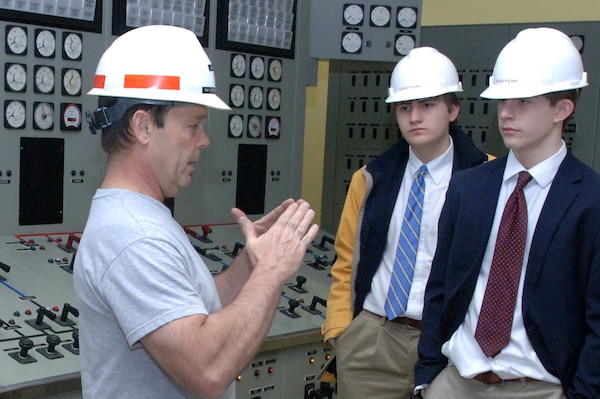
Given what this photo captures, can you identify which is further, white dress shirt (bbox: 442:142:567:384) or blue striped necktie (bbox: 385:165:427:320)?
blue striped necktie (bbox: 385:165:427:320)

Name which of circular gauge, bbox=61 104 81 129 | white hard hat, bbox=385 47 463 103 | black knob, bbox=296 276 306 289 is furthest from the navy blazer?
circular gauge, bbox=61 104 81 129

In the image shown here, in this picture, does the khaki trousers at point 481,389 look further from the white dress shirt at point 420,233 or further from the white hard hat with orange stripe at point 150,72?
the white hard hat with orange stripe at point 150,72

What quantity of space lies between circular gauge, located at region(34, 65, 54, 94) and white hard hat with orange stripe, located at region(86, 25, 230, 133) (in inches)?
86.9

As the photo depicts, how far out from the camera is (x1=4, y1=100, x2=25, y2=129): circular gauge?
3.53 m

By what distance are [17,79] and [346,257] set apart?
1.89 metres

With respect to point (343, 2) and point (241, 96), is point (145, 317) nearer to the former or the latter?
point (241, 96)

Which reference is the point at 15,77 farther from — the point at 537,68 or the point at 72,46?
the point at 537,68

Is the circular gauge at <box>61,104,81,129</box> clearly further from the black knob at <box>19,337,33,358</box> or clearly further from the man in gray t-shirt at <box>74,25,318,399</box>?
the man in gray t-shirt at <box>74,25,318,399</box>

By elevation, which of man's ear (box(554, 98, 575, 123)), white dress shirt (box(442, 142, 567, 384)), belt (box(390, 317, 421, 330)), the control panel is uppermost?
man's ear (box(554, 98, 575, 123))

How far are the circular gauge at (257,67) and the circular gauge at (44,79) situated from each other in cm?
127

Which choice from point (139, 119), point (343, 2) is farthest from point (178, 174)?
point (343, 2)

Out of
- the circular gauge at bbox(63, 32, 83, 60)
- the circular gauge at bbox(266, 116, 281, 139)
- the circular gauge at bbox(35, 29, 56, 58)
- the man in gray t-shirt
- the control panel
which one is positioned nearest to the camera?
the man in gray t-shirt

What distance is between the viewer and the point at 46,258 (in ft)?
11.2

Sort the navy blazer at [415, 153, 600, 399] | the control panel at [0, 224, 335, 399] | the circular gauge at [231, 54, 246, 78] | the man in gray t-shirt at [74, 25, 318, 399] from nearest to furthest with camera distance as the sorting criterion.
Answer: the man in gray t-shirt at [74, 25, 318, 399] < the navy blazer at [415, 153, 600, 399] < the control panel at [0, 224, 335, 399] < the circular gauge at [231, 54, 246, 78]
